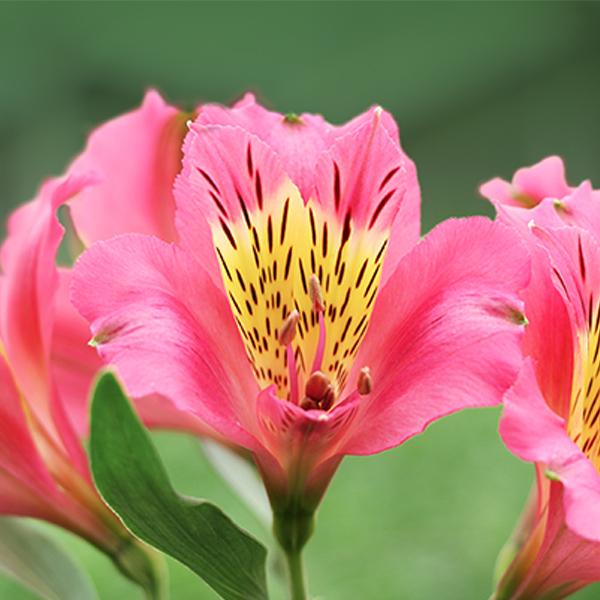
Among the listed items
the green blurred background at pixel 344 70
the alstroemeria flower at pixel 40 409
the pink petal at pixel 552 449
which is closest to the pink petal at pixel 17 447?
the alstroemeria flower at pixel 40 409

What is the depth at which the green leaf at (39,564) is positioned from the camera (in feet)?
1.24

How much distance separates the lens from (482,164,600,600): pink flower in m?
0.25

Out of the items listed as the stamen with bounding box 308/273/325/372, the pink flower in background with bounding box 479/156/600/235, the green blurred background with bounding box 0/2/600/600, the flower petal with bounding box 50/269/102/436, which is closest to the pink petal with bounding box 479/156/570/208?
the pink flower in background with bounding box 479/156/600/235

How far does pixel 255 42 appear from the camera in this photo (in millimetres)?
5488

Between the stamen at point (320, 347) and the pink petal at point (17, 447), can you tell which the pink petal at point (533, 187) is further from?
the pink petal at point (17, 447)

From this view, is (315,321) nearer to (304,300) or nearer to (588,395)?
(304,300)

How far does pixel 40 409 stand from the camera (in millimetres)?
375

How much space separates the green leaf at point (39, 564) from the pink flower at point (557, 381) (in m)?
0.24

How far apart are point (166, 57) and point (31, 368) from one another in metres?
5.98

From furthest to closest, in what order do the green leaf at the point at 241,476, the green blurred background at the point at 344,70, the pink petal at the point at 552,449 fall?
1. the green blurred background at the point at 344,70
2. the green leaf at the point at 241,476
3. the pink petal at the point at 552,449

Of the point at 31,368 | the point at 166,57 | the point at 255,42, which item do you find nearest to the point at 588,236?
the point at 31,368

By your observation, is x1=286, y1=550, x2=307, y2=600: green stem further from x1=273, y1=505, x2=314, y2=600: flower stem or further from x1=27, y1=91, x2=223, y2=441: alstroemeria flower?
x1=27, y1=91, x2=223, y2=441: alstroemeria flower

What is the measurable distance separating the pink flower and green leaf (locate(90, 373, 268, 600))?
0.13 m

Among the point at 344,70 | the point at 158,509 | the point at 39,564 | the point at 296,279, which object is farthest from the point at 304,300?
the point at 344,70
